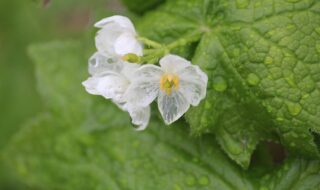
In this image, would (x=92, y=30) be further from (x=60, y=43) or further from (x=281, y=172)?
(x=281, y=172)

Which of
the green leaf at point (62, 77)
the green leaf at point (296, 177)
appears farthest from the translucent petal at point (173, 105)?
the green leaf at point (62, 77)

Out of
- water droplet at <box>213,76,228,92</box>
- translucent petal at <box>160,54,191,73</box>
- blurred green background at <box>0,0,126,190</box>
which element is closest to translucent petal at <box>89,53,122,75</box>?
translucent petal at <box>160,54,191,73</box>

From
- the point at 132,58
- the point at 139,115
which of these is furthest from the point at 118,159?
the point at 132,58

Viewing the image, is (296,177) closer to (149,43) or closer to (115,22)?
(149,43)

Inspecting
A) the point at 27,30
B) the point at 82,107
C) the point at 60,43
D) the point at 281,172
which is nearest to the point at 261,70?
→ the point at 281,172

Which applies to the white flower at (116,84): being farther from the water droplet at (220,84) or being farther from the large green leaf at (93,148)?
the large green leaf at (93,148)

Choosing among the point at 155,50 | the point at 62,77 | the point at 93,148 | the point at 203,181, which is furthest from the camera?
the point at 62,77

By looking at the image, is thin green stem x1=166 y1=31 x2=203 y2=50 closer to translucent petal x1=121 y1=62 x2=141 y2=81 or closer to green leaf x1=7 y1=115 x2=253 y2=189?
translucent petal x1=121 y1=62 x2=141 y2=81

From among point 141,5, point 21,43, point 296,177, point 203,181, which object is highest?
point 21,43
